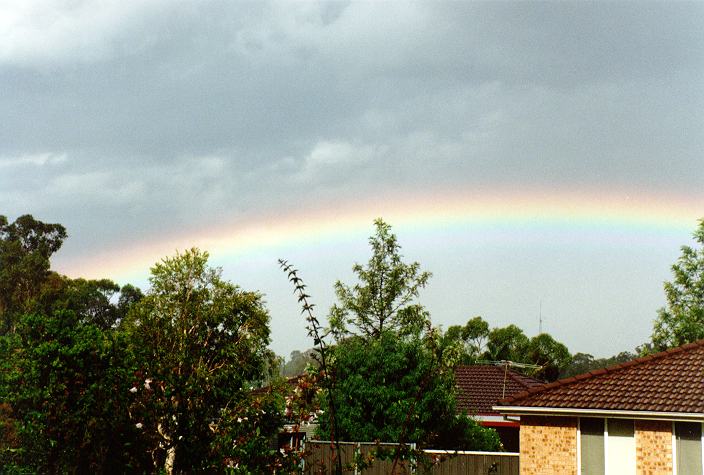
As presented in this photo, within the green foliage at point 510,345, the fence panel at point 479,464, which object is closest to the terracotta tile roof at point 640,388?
the fence panel at point 479,464

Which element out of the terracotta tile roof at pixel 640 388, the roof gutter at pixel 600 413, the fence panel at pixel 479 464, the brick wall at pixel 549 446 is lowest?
the fence panel at pixel 479 464

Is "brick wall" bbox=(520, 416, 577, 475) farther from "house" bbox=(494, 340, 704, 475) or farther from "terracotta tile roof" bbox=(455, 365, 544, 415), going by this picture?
"terracotta tile roof" bbox=(455, 365, 544, 415)

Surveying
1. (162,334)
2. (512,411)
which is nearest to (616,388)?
(512,411)

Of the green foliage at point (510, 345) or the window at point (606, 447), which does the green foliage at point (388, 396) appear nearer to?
the window at point (606, 447)

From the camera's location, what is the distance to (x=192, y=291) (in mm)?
32688

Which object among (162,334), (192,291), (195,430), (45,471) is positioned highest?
(192,291)

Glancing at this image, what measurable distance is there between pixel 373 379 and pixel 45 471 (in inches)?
418

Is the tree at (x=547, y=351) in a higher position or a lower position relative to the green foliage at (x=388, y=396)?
higher

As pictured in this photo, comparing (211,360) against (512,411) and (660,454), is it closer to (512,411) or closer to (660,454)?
(512,411)

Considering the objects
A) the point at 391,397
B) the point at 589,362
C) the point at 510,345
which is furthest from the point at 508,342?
the point at 391,397

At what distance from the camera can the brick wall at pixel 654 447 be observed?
20500 millimetres

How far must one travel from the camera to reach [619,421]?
21438 millimetres

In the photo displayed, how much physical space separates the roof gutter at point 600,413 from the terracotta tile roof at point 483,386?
15388 millimetres

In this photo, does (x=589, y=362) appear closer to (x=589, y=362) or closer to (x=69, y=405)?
(x=589, y=362)
